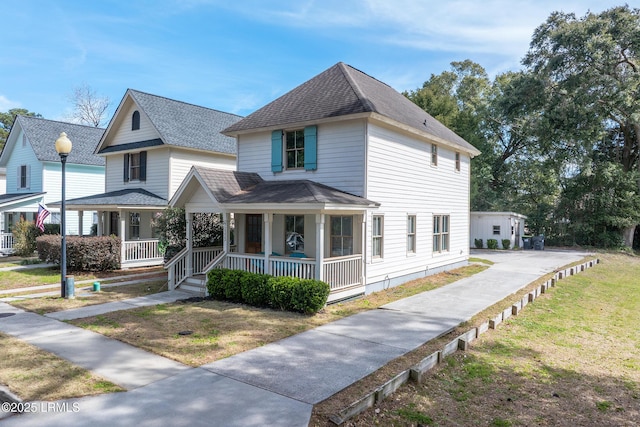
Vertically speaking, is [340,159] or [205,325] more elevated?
[340,159]

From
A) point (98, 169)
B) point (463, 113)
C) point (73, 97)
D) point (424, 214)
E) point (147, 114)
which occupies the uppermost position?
point (73, 97)

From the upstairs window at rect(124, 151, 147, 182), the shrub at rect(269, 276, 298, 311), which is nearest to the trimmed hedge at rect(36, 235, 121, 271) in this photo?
the upstairs window at rect(124, 151, 147, 182)

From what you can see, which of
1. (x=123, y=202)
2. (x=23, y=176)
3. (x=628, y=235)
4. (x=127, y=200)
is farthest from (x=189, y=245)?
(x=628, y=235)

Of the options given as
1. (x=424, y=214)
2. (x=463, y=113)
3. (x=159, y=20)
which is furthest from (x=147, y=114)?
(x=463, y=113)

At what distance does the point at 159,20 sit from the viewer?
14273 millimetres

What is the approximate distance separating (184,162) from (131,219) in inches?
153

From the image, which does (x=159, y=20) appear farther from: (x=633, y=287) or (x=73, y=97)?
(x=73, y=97)

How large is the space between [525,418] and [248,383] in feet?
12.1

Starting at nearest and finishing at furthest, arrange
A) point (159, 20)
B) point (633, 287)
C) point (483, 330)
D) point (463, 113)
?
1. point (483, 330)
2. point (159, 20)
3. point (633, 287)
4. point (463, 113)

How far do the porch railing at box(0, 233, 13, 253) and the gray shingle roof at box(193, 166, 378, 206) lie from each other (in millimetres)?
17749

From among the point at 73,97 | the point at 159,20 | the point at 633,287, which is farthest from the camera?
the point at 73,97

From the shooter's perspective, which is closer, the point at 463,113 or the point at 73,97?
the point at 463,113

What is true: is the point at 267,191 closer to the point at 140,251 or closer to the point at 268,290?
the point at 268,290

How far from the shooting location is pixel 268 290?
10.4 m
